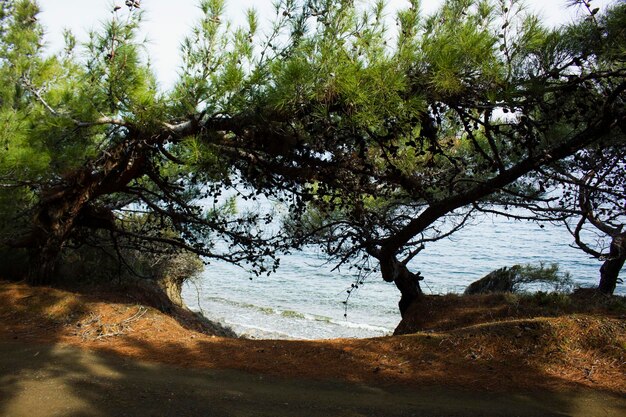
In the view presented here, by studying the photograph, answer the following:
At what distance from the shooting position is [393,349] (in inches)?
181

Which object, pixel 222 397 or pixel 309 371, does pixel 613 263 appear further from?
pixel 222 397

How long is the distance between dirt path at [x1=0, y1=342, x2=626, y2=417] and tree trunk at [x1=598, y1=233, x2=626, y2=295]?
4.57 m

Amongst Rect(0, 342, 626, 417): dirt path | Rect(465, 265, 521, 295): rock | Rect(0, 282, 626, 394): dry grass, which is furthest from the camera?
Rect(465, 265, 521, 295): rock

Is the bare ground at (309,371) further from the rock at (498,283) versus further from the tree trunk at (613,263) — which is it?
the rock at (498,283)

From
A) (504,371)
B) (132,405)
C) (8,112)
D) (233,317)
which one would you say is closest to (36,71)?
(8,112)

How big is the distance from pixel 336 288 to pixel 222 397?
15148mm

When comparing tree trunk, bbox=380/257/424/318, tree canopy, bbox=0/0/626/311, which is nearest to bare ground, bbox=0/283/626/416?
tree canopy, bbox=0/0/626/311

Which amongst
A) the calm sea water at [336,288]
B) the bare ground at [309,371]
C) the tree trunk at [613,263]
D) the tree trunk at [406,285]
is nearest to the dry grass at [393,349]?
the bare ground at [309,371]

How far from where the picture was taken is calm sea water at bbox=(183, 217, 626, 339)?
13625 mm

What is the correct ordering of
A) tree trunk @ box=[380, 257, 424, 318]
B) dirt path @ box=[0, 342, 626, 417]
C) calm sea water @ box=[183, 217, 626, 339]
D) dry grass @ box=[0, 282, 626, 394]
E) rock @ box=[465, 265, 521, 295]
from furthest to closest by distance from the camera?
calm sea water @ box=[183, 217, 626, 339] < rock @ box=[465, 265, 521, 295] < tree trunk @ box=[380, 257, 424, 318] < dry grass @ box=[0, 282, 626, 394] < dirt path @ box=[0, 342, 626, 417]

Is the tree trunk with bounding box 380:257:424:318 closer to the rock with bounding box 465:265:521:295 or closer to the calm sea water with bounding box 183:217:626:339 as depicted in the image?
the calm sea water with bounding box 183:217:626:339

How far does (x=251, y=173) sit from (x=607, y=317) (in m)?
3.86

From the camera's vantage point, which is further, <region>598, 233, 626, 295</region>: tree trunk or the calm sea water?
the calm sea water

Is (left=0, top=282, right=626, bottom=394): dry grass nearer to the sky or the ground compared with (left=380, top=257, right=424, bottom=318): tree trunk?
nearer to the ground
